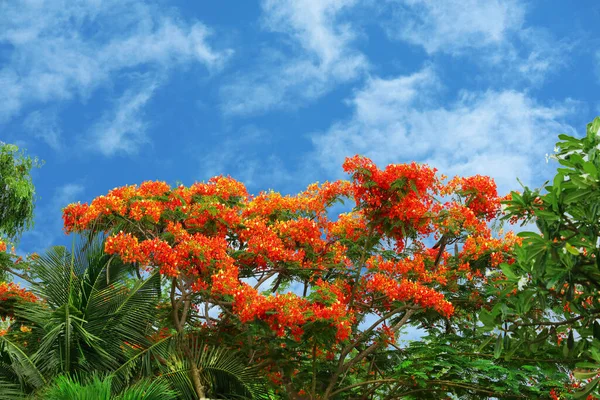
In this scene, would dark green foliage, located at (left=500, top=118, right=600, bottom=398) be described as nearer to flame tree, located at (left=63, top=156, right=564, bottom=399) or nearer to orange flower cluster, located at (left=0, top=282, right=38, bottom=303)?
flame tree, located at (left=63, top=156, right=564, bottom=399)

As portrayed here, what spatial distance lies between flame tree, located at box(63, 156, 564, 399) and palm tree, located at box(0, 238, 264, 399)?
1.27ft

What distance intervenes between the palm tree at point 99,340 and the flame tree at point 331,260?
0.39m

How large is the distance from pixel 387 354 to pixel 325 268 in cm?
191

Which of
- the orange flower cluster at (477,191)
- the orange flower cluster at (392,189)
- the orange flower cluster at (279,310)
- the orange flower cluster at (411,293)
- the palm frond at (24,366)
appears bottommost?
the palm frond at (24,366)

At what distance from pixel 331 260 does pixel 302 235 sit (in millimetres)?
673

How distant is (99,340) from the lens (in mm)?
9094

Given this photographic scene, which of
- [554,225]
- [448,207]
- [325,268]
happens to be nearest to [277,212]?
[325,268]

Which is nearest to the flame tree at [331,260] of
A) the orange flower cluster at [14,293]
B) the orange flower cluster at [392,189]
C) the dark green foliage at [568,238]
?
the orange flower cluster at [392,189]

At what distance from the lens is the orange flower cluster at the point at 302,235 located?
8711mm

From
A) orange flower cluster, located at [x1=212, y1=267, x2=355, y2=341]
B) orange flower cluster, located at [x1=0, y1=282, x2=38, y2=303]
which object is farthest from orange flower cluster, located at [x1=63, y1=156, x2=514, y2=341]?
orange flower cluster, located at [x1=0, y1=282, x2=38, y2=303]

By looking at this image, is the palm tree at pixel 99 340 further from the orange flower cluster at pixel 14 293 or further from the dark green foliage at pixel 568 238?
the dark green foliage at pixel 568 238

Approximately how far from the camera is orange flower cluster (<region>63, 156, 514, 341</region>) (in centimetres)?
871

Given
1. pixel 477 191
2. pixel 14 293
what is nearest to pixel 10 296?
pixel 14 293

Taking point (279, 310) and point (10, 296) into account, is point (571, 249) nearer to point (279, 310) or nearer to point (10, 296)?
point (279, 310)
